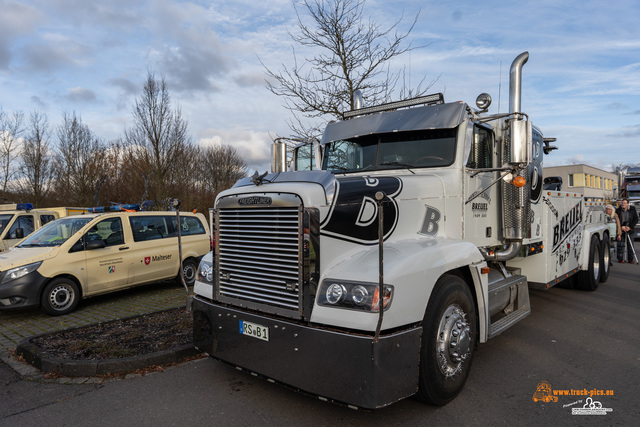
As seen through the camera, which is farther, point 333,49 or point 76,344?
point 333,49

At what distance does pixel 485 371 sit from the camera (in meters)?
4.40

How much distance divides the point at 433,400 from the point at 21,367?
4445 millimetres

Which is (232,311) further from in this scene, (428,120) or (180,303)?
(180,303)

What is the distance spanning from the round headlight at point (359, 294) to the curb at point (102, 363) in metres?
2.66

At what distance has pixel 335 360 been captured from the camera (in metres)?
2.96

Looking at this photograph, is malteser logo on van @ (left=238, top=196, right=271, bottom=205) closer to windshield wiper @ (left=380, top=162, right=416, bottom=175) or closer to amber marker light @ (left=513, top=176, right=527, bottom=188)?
windshield wiper @ (left=380, top=162, right=416, bottom=175)

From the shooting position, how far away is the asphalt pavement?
135 inches

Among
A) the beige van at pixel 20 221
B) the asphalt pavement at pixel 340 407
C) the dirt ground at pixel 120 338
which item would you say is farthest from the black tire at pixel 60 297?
the beige van at pixel 20 221

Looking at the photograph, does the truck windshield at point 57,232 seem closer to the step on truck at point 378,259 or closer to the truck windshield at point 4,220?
the truck windshield at point 4,220

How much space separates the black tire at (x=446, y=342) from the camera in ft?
10.9

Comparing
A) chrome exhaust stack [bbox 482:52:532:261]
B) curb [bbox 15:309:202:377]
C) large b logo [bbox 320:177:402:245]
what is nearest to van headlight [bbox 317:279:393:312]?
large b logo [bbox 320:177:402:245]

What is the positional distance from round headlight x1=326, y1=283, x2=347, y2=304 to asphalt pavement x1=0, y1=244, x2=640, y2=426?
0.49 meters

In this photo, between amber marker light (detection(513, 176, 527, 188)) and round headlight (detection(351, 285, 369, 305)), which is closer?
round headlight (detection(351, 285, 369, 305))

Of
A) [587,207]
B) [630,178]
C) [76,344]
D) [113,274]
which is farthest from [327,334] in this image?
[630,178]
